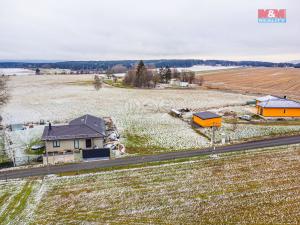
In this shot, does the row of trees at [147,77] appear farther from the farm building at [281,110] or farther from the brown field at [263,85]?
the farm building at [281,110]

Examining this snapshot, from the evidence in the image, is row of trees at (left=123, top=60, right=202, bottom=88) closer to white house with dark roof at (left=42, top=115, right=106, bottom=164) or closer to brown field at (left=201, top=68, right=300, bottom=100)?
brown field at (left=201, top=68, right=300, bottom=100)

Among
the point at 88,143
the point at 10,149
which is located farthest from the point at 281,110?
the point at 10,149

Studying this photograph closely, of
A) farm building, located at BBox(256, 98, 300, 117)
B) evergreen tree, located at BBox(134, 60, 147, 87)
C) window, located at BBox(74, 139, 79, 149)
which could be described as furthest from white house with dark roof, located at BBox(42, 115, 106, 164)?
evergreen tree, located at BBox(134, 60, 147, 87)

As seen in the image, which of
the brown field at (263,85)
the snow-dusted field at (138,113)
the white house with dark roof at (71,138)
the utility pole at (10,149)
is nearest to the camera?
the utility pole at (10,149)

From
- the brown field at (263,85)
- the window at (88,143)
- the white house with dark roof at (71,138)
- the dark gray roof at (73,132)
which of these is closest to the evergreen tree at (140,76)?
the brown field at (263,85)

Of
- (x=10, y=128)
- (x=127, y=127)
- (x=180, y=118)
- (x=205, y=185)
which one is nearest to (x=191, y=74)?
(x=180, y=118)

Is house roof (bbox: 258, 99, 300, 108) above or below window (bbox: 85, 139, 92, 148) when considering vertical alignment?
above

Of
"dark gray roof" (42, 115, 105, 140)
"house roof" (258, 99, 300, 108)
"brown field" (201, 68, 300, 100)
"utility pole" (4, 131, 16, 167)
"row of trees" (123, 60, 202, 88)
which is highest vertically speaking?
"row of trees" (123, 60, 202, 88)
